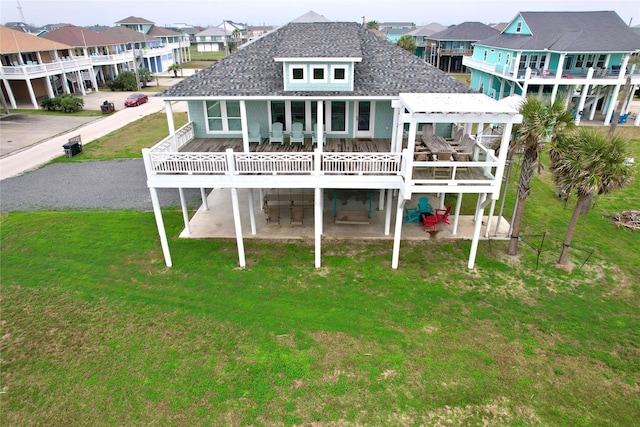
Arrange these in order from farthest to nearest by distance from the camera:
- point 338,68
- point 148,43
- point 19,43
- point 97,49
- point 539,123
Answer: point 148,43
point 97,49
point 19,43
point 338,68
point 539,123

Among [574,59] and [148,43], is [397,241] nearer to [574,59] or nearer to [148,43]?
[574,59]

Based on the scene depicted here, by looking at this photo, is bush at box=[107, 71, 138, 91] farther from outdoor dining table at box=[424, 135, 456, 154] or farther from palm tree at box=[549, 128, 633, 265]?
palm tree at box=[549, 128, 633, 265]

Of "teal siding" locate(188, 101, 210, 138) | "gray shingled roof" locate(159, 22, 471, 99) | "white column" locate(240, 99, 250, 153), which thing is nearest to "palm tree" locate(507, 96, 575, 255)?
"gray shingled roof" locate(159, 22, 471, 99)

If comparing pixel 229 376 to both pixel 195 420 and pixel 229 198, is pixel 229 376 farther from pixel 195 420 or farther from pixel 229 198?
pixel 229 198

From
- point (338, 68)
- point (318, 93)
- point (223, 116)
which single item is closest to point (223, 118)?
point (223, 116)

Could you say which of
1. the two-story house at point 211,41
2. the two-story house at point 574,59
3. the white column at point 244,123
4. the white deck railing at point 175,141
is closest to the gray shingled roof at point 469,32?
the two-story house at point 574,59

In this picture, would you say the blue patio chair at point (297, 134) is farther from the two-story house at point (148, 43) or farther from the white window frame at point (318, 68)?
the two-story house at point (148, 43)

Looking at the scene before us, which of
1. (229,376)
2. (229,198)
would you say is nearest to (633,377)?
(229,376)
